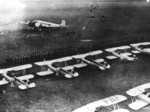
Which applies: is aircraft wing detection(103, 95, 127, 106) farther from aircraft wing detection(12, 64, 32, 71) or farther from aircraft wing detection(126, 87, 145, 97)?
aircraft wing detection(12, 64, 32, 71)

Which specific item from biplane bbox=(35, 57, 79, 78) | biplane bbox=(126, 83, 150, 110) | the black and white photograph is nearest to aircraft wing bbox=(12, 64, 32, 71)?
the black and white photograph

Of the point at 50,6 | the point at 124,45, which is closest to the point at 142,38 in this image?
the point at 124,45

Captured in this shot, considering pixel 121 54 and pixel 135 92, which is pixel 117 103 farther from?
pixel 121 54

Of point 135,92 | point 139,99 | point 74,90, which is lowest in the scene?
point 74,90

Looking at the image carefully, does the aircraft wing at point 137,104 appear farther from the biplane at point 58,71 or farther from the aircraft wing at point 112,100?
the biplane at point 58,71

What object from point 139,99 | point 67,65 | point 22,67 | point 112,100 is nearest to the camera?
point 112,100

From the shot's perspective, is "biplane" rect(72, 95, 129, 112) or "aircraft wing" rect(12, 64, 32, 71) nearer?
"biplane" rect(72, 95, 129, 112)

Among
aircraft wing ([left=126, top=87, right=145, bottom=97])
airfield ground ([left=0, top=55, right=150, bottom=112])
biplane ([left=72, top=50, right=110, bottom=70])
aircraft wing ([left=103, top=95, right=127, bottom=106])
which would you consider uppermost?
biplane ([left=72, top=50, right=110, bottom=70])

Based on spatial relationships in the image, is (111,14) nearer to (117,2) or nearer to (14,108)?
(117,2)

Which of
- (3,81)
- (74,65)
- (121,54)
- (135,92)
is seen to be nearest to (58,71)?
(74,65)
